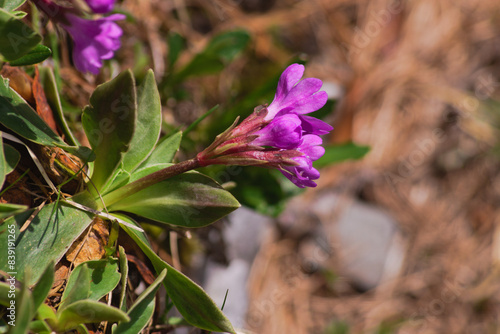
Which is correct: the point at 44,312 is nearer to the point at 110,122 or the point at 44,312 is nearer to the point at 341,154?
the point at 110,122

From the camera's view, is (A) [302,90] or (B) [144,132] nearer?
(A) [302,90]

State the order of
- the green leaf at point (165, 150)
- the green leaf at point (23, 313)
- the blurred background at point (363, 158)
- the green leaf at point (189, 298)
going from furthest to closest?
the blurred background at point (363, 158) < the green leaf at point (165, 150) < the green leaf at point (189, 298) < the green leaf at point (23, 313)

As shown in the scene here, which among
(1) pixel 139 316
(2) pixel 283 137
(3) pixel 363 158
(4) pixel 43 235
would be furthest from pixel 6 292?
(3) pixel 363 158

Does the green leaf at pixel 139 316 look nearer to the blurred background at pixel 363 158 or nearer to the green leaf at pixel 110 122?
the green leaf at pixel 110 122

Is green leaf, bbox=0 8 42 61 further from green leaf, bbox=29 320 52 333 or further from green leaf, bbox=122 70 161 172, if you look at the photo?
green leaf, bbox=29 320 52 333

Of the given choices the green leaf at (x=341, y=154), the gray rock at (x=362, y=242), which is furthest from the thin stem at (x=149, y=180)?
the gray rock at (x=362, y=242)

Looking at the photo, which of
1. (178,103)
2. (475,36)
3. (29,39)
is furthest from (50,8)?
(475,36)

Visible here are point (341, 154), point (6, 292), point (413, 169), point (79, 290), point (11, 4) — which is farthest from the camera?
point (413, 169)
